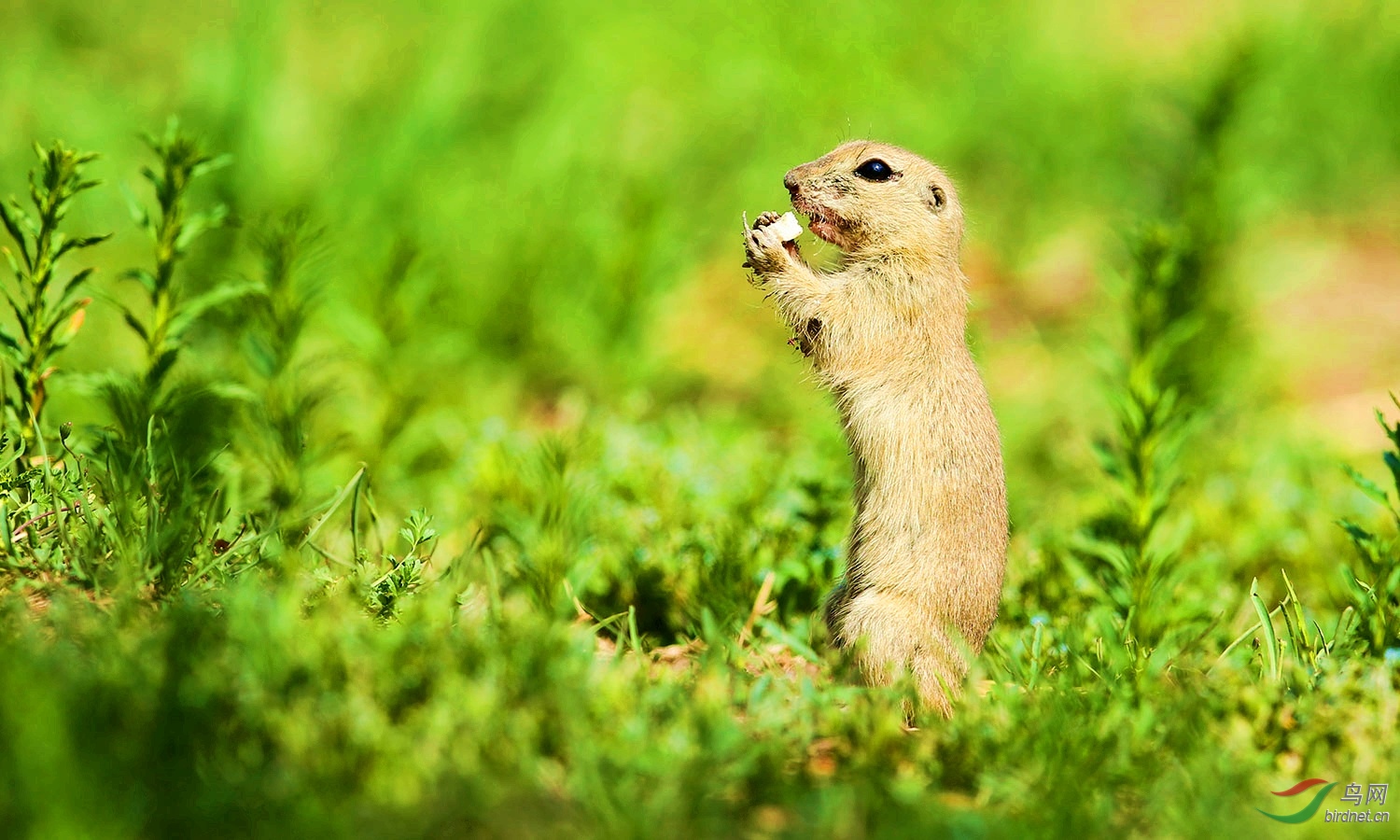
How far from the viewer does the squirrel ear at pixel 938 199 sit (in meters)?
4.07

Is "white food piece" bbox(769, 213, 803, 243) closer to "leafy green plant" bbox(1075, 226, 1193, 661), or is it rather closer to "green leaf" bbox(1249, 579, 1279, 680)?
"leafy green plant" bbox(1075, 226, 1193, 661)

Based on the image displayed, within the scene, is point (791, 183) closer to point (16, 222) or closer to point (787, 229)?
point (787, 229)

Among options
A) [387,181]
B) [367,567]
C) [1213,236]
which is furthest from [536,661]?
[387,181]

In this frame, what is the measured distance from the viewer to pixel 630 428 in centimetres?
615

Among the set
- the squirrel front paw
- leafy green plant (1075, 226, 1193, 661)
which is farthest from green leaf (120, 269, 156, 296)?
leafy green plant (1075, 226, 1193, 661)

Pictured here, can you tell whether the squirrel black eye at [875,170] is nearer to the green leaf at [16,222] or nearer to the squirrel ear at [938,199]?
the squirrel ear at [938,199]

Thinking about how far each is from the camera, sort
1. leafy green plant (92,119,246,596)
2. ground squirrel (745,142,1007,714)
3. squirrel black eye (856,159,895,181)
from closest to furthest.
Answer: leafy green plant (92,119,246,596), ground squirrel (745,142,1007,714), squirrel black eye (856,159,895,181)

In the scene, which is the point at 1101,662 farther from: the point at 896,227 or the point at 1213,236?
the point at 1213,236

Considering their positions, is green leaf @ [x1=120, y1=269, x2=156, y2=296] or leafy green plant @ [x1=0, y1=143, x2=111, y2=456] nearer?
leafy green plant @ [x1=0, y1=143, x2=111, y2=456]

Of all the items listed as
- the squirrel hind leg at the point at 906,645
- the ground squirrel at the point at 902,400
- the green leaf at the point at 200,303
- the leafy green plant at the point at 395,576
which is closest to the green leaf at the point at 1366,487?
the ground squirrel at the point at 902,400

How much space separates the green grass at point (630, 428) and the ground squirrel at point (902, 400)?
0.20m

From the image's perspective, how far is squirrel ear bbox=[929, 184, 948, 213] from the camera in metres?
4.07

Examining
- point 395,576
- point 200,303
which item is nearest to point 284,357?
point 200,303

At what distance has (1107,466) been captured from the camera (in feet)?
13.8
